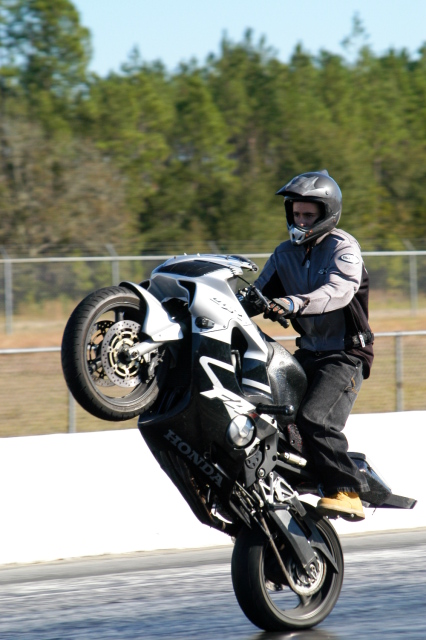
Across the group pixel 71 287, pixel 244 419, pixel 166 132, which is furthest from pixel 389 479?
pixel 166 132

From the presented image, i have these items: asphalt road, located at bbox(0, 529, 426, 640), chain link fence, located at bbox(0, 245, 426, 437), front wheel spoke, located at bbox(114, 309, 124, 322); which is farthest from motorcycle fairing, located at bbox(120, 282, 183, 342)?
chain link fence, located at bbox(0, 245, 426, 437)

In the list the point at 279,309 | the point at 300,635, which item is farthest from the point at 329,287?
the point at 300,635

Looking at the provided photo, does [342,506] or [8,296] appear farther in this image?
[8,296]

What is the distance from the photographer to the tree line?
35.0 metres

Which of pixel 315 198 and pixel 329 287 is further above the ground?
pixel 315 198

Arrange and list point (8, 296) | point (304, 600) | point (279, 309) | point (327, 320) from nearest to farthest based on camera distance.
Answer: point (279, 309)
point (304, 600)
point (327, 320)
point (8, 296)

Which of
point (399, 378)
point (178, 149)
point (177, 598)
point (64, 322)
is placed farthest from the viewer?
point (178, 149)

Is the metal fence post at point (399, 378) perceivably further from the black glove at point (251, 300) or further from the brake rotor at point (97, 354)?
the brake rotor at point (97, 354)

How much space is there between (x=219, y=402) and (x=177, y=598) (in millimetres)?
1874

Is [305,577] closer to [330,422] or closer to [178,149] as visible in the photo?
[330,422]

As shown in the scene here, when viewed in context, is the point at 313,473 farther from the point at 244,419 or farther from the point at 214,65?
the point at 214,65

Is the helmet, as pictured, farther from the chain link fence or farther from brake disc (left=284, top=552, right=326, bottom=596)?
the chain link fence

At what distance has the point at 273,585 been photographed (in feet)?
17.9

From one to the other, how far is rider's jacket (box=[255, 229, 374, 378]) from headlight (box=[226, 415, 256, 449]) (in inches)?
25.5
